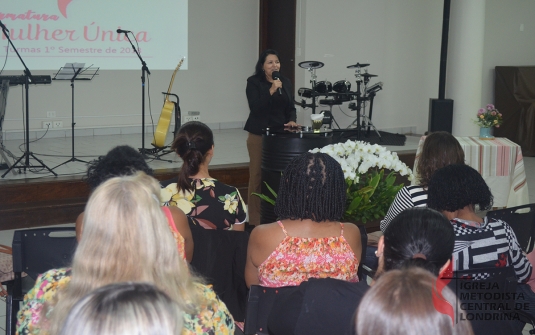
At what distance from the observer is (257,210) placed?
4.91 metres

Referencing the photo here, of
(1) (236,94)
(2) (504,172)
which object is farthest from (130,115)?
(2) (504,172)

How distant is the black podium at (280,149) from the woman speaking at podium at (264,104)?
0.37 meters

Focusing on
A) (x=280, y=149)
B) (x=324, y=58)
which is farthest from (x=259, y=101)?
(x=324, y=58)

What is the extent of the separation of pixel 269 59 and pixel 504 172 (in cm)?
221

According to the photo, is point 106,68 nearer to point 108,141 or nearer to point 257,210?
point 108,141

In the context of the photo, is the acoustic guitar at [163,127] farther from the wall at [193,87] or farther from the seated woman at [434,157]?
the seated woman at [434,157]

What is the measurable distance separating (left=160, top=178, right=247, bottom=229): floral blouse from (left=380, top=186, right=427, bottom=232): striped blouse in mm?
715

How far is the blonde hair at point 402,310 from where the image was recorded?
100 cm

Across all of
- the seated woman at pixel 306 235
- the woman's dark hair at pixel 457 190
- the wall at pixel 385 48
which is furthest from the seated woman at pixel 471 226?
the wall at pixel 385 48

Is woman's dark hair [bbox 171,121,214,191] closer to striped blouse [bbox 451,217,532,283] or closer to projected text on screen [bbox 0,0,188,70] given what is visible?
striped blouse [bbox 451,217,532,283]

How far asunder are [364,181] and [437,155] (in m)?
0.46

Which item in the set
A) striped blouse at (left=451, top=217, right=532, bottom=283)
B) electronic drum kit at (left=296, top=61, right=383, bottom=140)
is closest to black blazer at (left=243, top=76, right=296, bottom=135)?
striped blouse at (left=451, top=217, right=532, bottom=283)

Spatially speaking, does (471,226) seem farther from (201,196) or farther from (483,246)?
(201,196)

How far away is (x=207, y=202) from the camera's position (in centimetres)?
282
